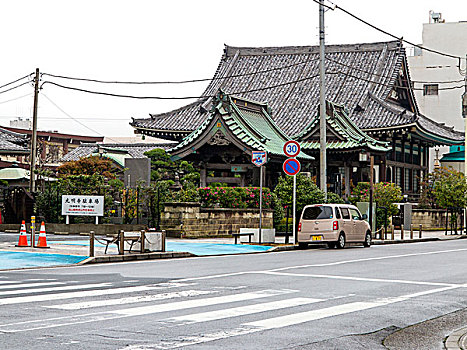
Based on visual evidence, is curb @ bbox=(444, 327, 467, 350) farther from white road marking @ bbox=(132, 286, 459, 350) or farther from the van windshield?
the van windshield

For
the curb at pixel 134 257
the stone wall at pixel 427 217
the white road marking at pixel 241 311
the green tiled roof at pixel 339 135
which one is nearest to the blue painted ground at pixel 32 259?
the curb at pixel 134 257

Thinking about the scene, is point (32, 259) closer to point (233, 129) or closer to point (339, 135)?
point (233, 129)

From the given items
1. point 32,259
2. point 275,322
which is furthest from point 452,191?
point 275,322

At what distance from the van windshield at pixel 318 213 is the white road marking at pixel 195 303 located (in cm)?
1330

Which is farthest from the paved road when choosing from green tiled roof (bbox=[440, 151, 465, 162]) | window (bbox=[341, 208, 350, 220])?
green tiled roof (bbox=[440, 151, 465, 162])

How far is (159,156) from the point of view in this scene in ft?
167

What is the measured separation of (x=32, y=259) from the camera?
19.1m

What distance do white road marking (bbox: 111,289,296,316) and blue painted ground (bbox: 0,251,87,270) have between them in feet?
24.2

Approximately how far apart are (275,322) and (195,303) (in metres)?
2.01

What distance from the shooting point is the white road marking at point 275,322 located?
8008 mm

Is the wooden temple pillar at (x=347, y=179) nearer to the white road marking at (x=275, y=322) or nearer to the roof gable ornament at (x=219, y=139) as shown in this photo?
the roof gable ornament at (x=219, y=139)

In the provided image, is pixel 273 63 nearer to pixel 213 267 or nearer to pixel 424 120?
pixel 424 120

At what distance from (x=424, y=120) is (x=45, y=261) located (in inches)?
1664

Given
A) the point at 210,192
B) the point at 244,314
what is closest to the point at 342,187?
the point at 210,192
